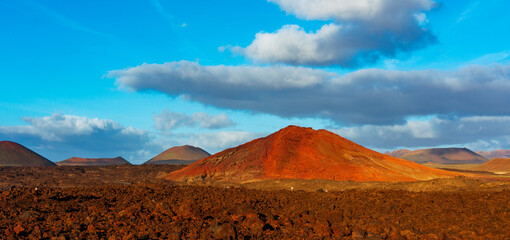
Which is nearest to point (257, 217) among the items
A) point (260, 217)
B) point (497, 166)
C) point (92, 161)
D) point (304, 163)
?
point (260, 217)

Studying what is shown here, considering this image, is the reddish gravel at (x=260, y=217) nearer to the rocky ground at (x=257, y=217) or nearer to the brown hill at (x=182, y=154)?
the rocky ground at (x=257, y=217)

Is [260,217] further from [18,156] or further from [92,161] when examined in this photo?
[92,161]

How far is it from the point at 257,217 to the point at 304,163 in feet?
94.8

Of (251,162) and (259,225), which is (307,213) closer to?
(259,225)

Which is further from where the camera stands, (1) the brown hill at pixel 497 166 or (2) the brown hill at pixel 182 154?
(2) the brown hill at pixel 182 154

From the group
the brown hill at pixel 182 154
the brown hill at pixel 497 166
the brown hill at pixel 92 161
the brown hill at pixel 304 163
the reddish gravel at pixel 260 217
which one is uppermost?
the brown hill at pixel 182 154

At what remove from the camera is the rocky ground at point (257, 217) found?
35.1ft

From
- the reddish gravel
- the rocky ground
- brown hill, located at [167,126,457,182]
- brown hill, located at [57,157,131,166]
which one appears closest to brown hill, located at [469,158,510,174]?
brown hill, located at [167,126,457,182]

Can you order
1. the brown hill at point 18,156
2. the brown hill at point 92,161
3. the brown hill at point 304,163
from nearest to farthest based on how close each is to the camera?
the brown hill at point 304,163
the brown hill at point 18,156
the brown hill at point 92,161

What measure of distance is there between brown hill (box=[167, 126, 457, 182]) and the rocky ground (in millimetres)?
21008

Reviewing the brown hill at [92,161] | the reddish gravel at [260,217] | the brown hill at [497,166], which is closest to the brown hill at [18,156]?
the brown hill at [92,161]

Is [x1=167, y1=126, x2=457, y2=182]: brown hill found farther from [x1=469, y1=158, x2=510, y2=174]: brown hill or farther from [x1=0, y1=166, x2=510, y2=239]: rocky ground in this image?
[x1=469, y1=158, x2=510, y2=174]: brown hill

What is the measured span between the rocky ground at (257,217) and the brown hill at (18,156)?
3081 inches

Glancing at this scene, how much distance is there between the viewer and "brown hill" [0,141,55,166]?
85188mm
